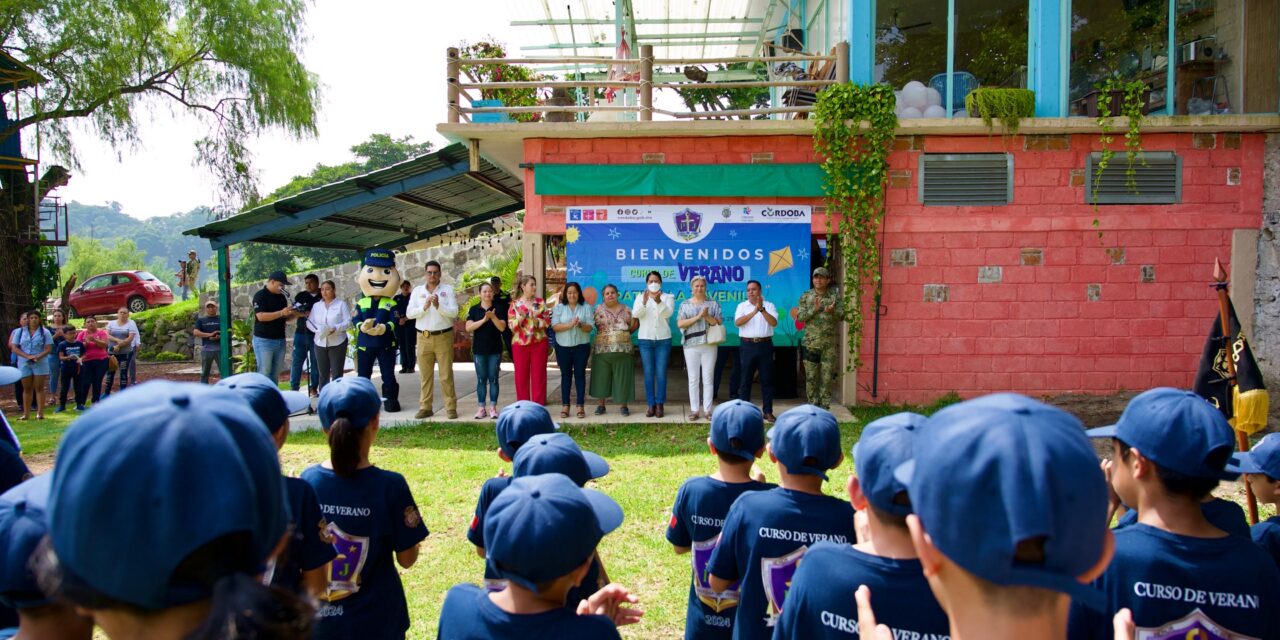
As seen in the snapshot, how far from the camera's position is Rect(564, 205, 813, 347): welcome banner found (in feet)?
35.3

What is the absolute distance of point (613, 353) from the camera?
412 inches

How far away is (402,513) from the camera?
3.22 m

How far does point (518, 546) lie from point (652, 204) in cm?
902

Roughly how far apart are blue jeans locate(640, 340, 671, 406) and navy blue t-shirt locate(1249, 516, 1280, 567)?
7751mm

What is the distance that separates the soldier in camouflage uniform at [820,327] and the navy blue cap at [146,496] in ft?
30.9

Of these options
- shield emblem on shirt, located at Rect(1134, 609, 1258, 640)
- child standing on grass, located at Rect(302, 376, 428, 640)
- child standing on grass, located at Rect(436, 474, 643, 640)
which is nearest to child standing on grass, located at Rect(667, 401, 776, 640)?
child standing on grass, located at Rect(302, 376, 428, 640)

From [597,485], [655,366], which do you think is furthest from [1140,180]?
[597,485]

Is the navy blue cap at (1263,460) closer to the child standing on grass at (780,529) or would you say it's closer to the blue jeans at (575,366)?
the child standing on grass at (780,529)

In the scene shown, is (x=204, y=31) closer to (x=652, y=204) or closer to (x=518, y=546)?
(x=652, y=204)

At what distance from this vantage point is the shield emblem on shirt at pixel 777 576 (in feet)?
9.11

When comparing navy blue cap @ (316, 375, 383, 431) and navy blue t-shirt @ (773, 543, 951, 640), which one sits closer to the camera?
navy blue t-shirt @ (773, 543, 951, 640)

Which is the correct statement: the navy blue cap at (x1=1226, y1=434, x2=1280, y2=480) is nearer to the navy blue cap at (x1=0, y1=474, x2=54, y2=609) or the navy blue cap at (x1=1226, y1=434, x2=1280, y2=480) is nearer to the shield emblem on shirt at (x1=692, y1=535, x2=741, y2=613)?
the shield emblem on shirt at (x1=692, y1=535, x2=741, y2=613)

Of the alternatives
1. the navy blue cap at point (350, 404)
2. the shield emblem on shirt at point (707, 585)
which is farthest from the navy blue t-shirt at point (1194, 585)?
the navy blue cap at point (350, 404)

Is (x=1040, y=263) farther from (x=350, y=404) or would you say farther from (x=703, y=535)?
(x=350, y=404)
